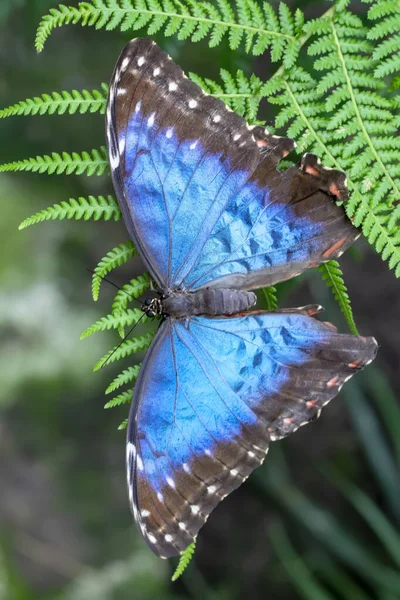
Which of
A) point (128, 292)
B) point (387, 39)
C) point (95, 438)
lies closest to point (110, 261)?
point (128, 292)

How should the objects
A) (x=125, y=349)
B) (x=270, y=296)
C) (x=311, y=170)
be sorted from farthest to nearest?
(x=270, y=296) < (x=125, y=349) < (x=311, y=170)

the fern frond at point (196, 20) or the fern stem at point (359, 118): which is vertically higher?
the fern frond at point (196, 20)

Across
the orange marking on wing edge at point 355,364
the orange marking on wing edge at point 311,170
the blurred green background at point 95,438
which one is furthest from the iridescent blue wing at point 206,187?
the blurred green background at point 95,438

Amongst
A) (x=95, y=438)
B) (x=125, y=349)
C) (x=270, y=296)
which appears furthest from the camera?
(x=95, y=438)

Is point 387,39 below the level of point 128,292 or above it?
above

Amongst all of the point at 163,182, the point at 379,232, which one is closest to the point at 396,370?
the point at 379,232

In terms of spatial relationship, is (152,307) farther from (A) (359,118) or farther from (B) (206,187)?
(A) (359,118)

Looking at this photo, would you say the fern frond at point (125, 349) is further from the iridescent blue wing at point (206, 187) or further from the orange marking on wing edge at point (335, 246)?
the orange marking on wing edge at point (335, 246)
